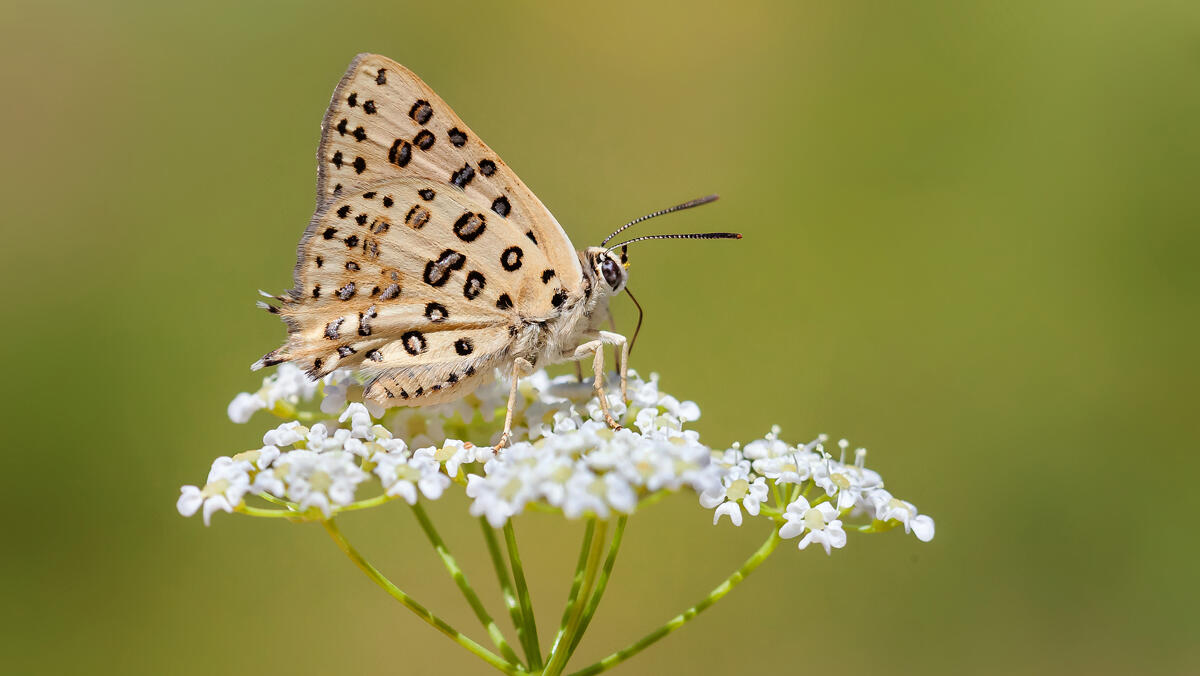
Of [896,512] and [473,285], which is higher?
[473,285]

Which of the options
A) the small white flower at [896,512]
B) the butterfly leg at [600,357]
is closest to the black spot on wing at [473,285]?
the butterfly leg at [600,357]

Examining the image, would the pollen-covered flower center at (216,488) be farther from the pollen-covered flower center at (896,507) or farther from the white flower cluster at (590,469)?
the pollen-covered flower center at (896,507)

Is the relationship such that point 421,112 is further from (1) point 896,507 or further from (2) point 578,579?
(1) point 896,507

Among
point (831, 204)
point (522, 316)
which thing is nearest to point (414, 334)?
point (522, 316)

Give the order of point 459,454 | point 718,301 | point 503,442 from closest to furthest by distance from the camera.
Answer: point 459,454
point 503,442
point 718,301

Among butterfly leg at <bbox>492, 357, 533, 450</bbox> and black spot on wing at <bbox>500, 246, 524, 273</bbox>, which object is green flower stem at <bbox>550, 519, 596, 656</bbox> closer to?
butterfly leg at <bbox>492, 357, 533, 450</bbox>

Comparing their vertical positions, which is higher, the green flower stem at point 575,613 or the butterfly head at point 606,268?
the butterfly head at point 606,268

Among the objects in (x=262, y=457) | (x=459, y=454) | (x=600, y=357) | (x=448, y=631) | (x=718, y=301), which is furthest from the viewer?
(x=718, y=301)

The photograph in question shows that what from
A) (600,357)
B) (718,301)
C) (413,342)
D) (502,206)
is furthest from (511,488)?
(718,301)
